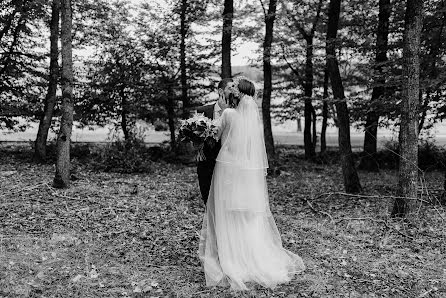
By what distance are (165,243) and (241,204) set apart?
193cm

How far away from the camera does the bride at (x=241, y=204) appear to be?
5.72m

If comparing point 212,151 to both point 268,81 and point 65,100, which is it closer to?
point 65,100

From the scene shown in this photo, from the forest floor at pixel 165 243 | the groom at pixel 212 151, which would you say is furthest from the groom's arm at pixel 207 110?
the forest floor at pixel 165 243

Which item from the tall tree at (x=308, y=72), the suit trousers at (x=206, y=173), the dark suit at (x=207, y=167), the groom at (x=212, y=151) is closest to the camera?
the groom at (x=212, y=151)

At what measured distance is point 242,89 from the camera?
5.76 metres

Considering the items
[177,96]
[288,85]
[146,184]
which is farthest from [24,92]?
[288,85]

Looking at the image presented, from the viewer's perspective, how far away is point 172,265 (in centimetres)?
619

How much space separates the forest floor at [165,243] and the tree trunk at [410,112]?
52 centimetres

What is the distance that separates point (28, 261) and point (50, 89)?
10.2 m

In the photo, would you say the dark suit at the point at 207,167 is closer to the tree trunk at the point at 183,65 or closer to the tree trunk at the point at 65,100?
the tree trunk at the point at 65,100

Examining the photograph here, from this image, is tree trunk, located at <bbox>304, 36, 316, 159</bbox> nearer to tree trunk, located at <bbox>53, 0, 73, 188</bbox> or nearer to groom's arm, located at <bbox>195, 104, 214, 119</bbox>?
tree trunk, located at <bbox>53, 0, 73, 188</bbox>

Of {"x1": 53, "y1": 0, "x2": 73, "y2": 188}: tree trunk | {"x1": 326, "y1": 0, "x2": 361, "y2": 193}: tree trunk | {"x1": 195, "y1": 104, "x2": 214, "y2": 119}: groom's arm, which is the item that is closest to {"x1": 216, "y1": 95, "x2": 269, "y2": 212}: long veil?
{"x1": 195, "y1": 104, "x2": 214, "y2": 119}: groom's arm

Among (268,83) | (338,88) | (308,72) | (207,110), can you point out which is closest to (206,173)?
(207,110)

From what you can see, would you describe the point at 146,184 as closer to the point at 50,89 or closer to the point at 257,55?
the point at 50,89
